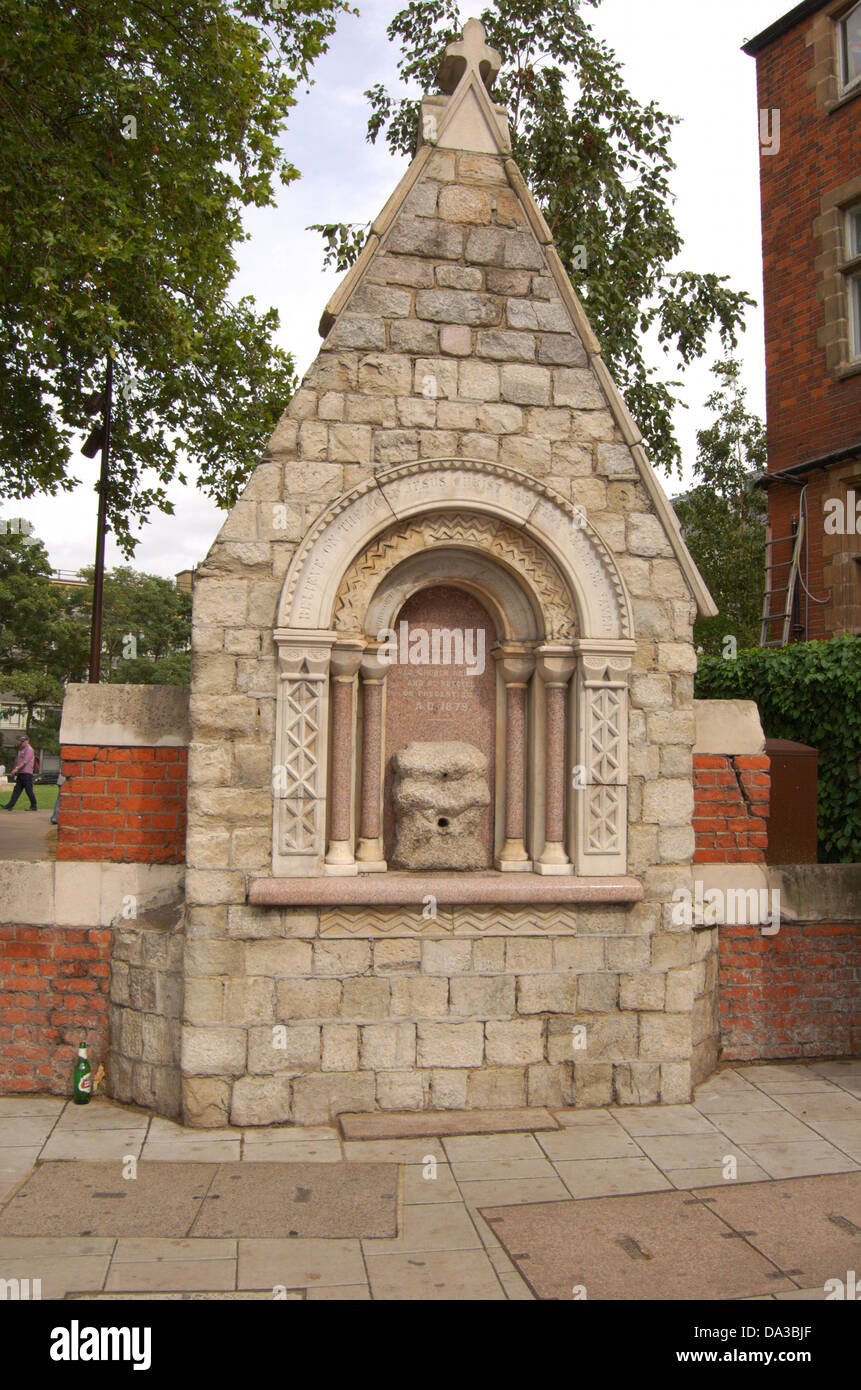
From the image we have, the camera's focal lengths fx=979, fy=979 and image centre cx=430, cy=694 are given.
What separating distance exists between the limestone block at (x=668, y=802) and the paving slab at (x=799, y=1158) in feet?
5.75

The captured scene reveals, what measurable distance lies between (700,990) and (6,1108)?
161 inches

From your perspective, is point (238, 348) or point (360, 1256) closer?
point (360, 1256)

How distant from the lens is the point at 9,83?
8.69 meters

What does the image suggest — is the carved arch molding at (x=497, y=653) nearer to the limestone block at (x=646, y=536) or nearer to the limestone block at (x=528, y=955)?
the limestone block at (x=646, y=536)

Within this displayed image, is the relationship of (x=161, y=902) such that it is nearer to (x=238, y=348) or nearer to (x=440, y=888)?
(x=440, y=888)

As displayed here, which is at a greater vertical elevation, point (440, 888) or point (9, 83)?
point (9, 83)

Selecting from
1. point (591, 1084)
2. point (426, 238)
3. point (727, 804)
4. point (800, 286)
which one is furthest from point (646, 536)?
point (800, 286)

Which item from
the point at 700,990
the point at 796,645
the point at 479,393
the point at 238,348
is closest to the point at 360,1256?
the point at 700,990

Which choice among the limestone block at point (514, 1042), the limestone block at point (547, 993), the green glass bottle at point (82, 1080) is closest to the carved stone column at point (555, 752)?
the limestone block at point (547, 993)

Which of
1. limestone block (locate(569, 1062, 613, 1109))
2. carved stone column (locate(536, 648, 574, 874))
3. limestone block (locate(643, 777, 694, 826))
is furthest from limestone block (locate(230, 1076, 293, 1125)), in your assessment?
limestone block (locate(643, 777, 694, 826))

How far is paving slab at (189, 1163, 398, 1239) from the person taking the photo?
4.05 metres

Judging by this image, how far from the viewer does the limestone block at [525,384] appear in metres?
5.68

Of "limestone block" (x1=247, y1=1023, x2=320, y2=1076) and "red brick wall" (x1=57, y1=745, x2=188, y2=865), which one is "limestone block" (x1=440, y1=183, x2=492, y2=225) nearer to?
"red brick wall" (x1=57, y1=745, x2=188, y2=865)

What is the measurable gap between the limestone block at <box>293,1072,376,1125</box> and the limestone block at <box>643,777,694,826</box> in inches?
85.4
